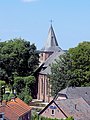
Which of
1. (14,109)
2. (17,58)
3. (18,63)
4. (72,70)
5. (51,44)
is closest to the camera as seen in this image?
(14,109)

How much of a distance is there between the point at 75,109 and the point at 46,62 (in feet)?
113

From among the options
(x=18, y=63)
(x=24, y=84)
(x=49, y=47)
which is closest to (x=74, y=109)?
(x=24, y=84)

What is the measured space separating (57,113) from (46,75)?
1213 inches

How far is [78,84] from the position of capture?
78062 mm

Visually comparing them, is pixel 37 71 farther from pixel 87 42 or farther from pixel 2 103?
pixel 2 103

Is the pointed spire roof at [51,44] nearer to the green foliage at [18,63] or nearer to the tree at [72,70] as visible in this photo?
the green foliage at [18,63]

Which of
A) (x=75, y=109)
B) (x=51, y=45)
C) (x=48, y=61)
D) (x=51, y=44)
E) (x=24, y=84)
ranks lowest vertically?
(x=75, y=109)

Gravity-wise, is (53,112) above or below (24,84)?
below

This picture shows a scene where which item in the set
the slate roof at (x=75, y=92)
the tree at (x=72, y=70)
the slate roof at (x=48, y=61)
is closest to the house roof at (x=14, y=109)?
the slate roof at (x=75, y=92)

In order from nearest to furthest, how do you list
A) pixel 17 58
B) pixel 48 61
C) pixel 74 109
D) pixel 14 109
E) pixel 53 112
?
pixel 14 109, pixel 53 112, pixel 74 109, pixel 17 58, pixel 48 61

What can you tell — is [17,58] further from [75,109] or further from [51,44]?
[75,109]

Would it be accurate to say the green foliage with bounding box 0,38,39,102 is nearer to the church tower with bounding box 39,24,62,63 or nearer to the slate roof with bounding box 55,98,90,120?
the church tower with bounding box 39,24,62,63

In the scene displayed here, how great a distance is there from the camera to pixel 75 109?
180 ft

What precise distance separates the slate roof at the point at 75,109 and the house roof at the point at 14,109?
582 centimetres
